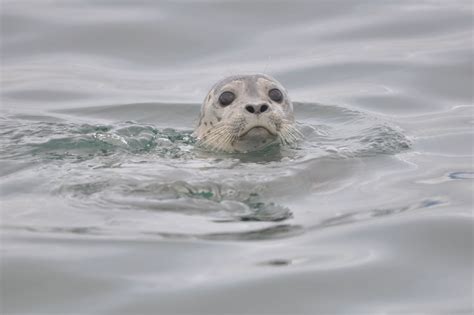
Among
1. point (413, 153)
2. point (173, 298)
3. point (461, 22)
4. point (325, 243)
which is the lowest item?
point (173, 298)

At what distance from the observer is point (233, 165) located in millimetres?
7527

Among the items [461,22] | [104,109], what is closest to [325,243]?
[104,109]

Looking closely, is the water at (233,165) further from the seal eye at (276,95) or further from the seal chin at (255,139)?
the seal eye at (276,95)

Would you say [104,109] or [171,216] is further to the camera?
[104,109]

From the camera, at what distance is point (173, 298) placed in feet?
16.7

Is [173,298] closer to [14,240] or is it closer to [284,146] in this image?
[14,240]

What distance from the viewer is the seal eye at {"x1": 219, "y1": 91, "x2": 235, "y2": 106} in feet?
27.6

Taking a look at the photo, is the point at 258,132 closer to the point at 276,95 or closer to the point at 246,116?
the point at 246,116

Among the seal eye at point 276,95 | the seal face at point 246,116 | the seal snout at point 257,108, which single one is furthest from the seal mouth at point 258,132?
the seal eye at point 276,95

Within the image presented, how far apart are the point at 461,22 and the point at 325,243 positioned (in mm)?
7160

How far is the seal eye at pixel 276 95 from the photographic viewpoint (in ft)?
27.5

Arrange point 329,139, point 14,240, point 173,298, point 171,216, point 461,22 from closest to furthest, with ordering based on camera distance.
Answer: point 173,298
point 14,240
point 171,216
point 329,139
point 461,22

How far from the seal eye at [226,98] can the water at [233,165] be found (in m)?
0.39

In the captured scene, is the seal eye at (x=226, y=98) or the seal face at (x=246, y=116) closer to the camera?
the seal face at (x=246, y=116)
